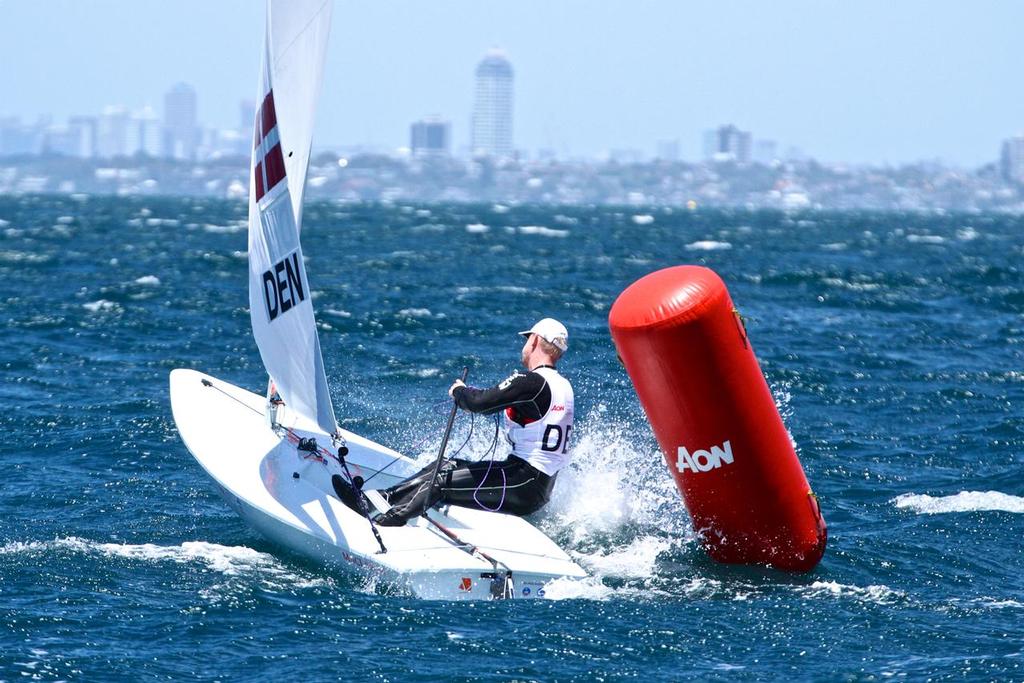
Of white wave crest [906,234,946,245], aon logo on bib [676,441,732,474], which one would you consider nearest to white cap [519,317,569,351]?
aon logo on bib [676,441,732,474]

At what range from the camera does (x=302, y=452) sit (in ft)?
30.5

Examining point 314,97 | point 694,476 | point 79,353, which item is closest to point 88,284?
point 79,353

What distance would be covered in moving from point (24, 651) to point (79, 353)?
988cm

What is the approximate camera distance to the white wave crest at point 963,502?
9422 mm

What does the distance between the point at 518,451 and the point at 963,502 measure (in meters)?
3.52

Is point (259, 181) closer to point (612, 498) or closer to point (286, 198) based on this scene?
point (286, 198)

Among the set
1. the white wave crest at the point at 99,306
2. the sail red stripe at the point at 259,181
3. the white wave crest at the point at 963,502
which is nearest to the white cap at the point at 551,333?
the sail red stripe at the point at 259,181

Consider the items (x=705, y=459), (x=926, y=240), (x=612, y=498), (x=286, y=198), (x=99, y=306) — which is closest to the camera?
(x=705, y=459)

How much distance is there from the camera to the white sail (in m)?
8.48

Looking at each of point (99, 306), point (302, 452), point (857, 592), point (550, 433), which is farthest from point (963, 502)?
point (99, 306)

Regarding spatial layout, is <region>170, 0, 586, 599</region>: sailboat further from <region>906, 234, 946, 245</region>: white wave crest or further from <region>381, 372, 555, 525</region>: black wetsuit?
<region>906, 234, 946, 245</region>: white wave crest

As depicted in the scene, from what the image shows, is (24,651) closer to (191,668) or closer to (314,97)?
Answer: (191,668)

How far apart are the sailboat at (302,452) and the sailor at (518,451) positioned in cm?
12

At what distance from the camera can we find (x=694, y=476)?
25.4 feet
